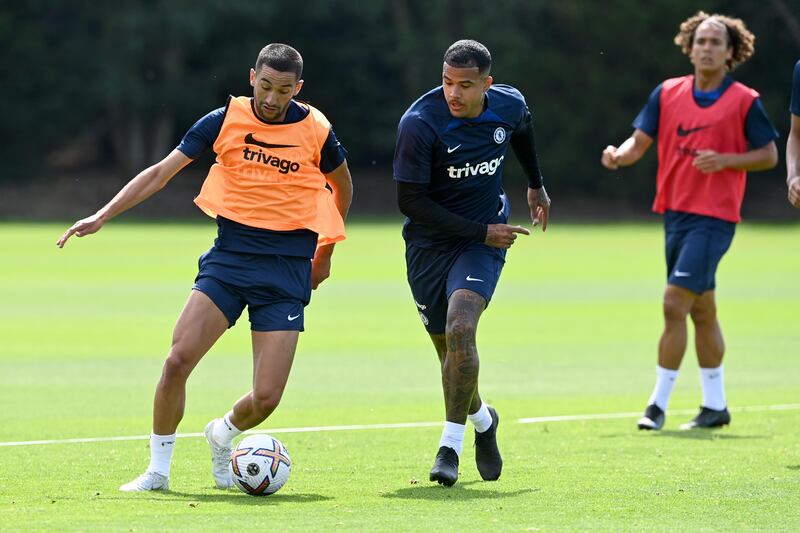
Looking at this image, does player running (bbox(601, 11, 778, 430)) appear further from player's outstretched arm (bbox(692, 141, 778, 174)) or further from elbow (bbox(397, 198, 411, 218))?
elbow (bbox(397, 198, 411, 218))

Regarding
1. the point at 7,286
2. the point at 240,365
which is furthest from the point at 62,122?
the point at 240,365

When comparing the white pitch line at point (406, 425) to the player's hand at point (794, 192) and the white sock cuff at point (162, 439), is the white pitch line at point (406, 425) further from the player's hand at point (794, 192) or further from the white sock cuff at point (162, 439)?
the player's hand at point (794, 192)

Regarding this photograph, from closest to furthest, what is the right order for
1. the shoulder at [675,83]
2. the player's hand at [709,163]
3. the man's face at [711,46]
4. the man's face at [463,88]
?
the man's face at [463,88]
the player's hand at [709,163]
the man's face at [711,46]
the shoulder at [675,83]

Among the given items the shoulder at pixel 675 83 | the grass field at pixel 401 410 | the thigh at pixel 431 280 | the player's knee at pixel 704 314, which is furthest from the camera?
the shoulder at pixel 675 83

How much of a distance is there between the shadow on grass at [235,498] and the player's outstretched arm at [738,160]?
459cm

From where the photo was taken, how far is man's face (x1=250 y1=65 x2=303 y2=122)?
7996 mm

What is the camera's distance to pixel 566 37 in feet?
194

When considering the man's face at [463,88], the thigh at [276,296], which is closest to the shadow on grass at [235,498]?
the thigh at [276,296]

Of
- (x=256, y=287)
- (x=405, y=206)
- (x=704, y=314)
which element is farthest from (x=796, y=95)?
(x=256, y=287)

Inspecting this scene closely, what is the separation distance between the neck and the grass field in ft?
8.67

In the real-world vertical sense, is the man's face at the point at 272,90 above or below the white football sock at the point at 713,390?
above

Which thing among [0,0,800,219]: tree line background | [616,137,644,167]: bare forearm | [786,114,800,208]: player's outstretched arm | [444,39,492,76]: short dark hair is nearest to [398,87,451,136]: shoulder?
[444,39,492,76]: short dark hair

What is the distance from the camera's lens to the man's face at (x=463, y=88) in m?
8.27

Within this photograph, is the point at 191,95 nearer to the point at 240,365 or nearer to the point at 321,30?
the point at 321,30
